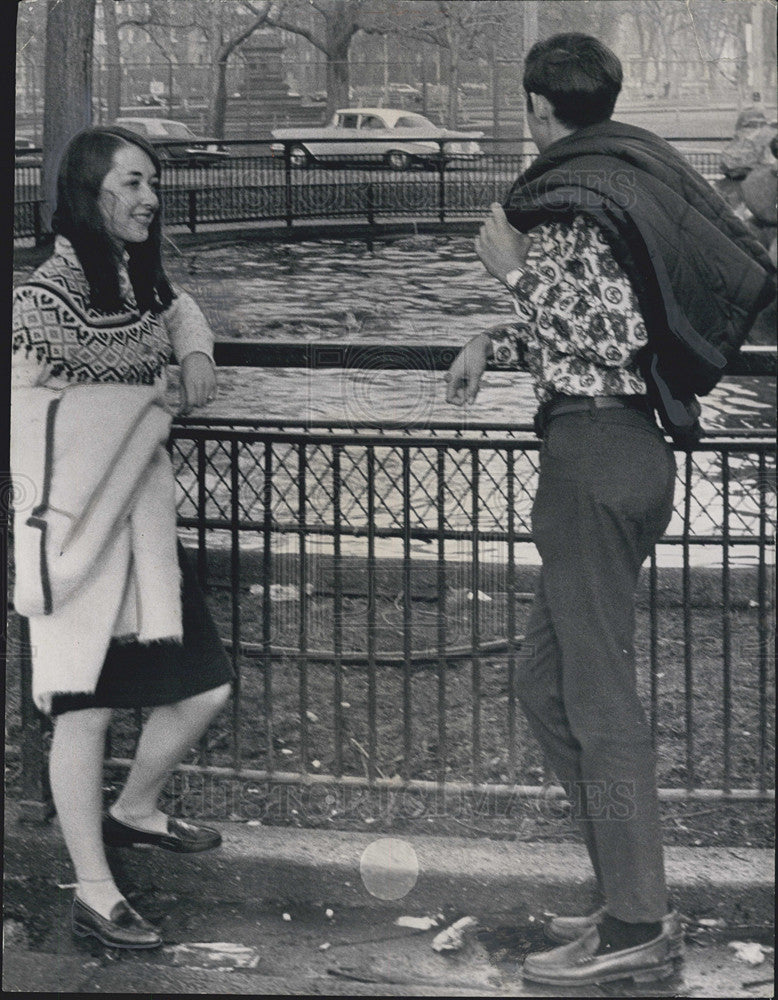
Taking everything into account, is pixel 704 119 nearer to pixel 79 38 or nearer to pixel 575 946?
pixel 79 38

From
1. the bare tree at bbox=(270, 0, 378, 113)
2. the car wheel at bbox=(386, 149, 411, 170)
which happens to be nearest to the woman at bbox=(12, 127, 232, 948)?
the bare tree at bbox=(270, 0, 378, 113)

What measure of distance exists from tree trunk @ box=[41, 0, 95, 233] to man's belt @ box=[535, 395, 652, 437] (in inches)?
55.2

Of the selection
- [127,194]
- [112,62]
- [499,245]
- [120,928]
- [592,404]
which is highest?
[112,62]

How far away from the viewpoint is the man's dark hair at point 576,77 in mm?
4375

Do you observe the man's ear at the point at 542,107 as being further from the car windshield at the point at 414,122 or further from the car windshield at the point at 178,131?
the car windshield at the point at 178,131

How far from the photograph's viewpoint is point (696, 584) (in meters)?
4.78

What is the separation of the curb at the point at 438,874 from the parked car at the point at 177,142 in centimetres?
181

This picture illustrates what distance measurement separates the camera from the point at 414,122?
15.1 feet

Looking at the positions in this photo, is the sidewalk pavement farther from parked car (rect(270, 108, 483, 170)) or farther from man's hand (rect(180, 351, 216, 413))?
parked car (rect(270, 108, 483, 170))

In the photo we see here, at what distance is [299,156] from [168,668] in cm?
141

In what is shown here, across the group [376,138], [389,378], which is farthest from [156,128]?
[389,378]

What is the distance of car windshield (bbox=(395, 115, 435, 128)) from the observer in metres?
4.59

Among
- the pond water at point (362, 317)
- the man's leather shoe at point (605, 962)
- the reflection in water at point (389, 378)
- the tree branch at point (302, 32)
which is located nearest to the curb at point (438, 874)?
the man's leather shoe at point (605, 962)

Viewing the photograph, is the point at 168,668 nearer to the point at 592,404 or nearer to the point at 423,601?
the point at 423,601
